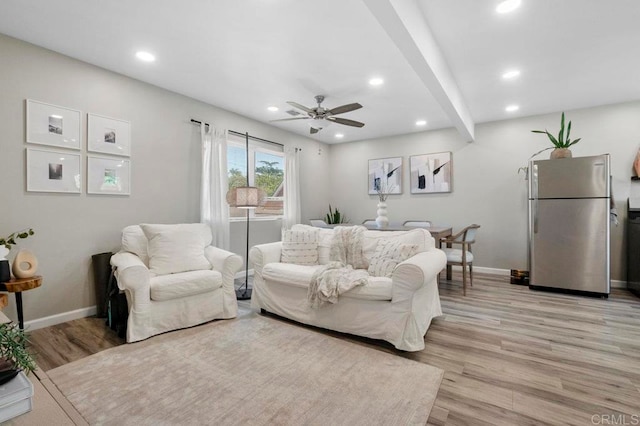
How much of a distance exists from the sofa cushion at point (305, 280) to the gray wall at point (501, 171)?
338 cm

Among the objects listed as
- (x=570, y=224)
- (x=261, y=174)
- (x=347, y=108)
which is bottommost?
(x=570, y=224)

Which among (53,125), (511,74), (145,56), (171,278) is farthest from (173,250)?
(511,74)

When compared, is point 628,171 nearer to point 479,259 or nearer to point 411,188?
point 479,259

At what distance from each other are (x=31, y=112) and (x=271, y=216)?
331 cm

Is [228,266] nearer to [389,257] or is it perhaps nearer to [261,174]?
[389,257]

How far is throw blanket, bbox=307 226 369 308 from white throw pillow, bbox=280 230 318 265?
202 millimetres

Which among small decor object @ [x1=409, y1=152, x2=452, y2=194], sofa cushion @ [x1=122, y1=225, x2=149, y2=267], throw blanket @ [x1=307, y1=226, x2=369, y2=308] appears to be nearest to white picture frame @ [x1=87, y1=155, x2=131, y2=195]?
sofa cushion @ [x1=122, y1=225, x2=149, y2=267]

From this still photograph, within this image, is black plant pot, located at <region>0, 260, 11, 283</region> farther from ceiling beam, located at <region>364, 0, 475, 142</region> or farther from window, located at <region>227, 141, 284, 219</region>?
ceiling beam, located at <region>364, 0, 475, 142</region>

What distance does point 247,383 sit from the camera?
6.26 feet

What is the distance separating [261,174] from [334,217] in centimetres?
186

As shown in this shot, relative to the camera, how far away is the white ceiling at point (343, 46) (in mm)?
2258

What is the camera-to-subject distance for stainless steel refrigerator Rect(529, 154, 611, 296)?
372 cm

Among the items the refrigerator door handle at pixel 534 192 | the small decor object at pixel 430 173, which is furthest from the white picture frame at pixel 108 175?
the refrigerator door handle at pixel 534 192

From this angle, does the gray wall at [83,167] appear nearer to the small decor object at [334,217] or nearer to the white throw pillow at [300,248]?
the white throw pillow at [300,248]
